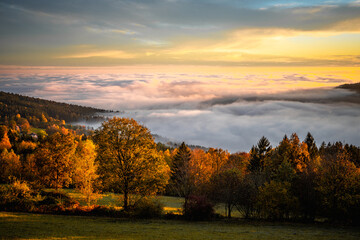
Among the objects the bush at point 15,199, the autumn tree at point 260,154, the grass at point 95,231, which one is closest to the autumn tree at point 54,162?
the bush at point 15,199

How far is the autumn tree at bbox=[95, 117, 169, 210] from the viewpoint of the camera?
38094 mm

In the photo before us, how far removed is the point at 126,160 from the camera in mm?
38719

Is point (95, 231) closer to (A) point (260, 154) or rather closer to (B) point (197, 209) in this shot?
(B) point (197, 209)

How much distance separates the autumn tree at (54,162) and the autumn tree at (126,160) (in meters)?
15.4

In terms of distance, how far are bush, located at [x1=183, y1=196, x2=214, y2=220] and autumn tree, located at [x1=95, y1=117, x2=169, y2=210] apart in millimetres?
5213

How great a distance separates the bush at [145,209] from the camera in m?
37.0

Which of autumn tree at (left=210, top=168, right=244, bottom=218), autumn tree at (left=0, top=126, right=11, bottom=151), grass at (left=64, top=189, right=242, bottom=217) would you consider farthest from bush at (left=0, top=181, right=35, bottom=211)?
autumn tree at (left=0, top=126, right=11, bottom=151)

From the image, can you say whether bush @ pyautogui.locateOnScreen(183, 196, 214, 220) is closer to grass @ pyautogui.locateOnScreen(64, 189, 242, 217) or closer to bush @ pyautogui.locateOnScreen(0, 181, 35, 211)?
grass @ pyautogui.locateOnScreen(64, 189, 242, 217)

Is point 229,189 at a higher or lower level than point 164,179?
lower

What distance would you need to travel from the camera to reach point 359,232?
32469mm

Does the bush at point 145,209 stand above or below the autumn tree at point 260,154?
below

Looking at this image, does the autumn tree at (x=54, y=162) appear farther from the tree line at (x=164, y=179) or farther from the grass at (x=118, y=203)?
the grass at (x=118, y=203)

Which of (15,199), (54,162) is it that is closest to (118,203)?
(15,199)

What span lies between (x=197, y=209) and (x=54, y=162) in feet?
94.2
